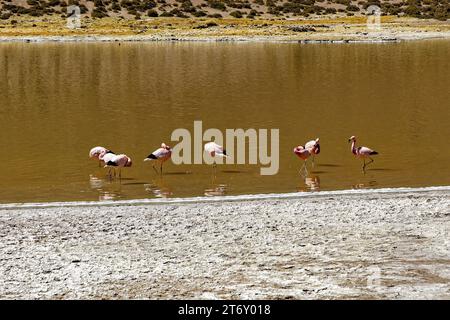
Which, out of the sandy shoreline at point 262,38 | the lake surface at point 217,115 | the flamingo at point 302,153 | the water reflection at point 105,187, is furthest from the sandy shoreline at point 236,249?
the sandy shoreline at point 262,38

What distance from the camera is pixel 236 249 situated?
31.7 feet

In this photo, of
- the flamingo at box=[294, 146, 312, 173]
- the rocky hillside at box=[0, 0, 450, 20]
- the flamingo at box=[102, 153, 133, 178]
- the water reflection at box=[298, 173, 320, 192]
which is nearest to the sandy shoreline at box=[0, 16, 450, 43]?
the rocky hillside at box=[0, 0, 450, 20]

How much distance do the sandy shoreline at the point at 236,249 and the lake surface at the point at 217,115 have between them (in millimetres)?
2823

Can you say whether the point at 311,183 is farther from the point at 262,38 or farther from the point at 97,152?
the point at 262,38

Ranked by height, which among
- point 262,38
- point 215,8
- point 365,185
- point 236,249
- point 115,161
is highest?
point 236,249

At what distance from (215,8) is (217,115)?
238 ft

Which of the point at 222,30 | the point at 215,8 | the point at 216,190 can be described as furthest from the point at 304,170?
the point at 215,8

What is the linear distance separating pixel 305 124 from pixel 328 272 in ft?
48.8

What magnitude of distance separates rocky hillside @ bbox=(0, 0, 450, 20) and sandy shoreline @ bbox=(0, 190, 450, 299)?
78.0 meters

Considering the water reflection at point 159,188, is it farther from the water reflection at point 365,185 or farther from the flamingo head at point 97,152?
the water reflection at point 365,185

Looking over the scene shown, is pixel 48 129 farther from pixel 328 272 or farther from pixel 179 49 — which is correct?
pixel 179 49

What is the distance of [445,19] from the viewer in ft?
292

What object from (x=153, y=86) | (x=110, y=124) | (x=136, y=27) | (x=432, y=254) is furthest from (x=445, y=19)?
(x=432, y=254)

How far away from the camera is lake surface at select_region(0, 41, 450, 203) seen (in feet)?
50.9
